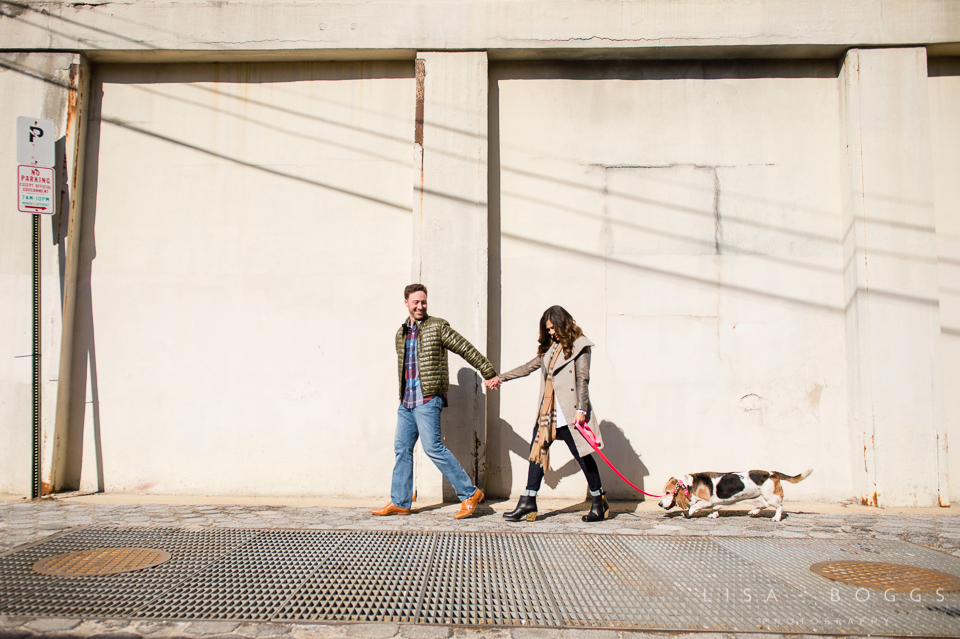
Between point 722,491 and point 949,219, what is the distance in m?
3.95

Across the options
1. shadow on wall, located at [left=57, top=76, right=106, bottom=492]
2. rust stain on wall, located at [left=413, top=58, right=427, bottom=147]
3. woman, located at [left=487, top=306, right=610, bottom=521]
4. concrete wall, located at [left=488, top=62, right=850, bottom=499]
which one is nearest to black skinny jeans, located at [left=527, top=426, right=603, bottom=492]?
woman, located at [left=487, top=306, right=610, bottom=521]

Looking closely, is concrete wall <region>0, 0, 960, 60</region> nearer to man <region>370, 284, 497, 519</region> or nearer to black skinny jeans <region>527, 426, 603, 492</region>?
man <region>370, 284, 497, 519</region>

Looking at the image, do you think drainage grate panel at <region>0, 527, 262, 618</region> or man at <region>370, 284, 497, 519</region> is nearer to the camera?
drainage grate panel at <region>0, 527, 262, 618</region>

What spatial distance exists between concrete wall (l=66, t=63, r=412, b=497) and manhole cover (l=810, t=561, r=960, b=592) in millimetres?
4053

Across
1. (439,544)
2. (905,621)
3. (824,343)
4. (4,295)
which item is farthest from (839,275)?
(4,295)

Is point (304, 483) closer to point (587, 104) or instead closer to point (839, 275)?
point (587, 104)

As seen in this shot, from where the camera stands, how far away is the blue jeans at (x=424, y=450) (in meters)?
5.44

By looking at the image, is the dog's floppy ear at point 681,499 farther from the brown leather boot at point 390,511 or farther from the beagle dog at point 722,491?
the brown leather boot at point 390,511

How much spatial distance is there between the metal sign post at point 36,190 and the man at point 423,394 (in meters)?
3.61

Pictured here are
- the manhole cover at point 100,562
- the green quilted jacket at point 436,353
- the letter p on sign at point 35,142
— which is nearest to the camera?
the manhole cover at point 100,562

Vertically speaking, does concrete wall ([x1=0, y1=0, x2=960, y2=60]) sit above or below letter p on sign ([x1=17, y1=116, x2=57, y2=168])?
above

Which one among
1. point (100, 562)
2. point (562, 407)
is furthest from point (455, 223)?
point (100, 562)

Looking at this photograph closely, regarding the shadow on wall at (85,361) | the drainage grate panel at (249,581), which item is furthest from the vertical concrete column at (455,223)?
the shadow on wall at (85,361)

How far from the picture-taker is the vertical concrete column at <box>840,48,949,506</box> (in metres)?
6.05
